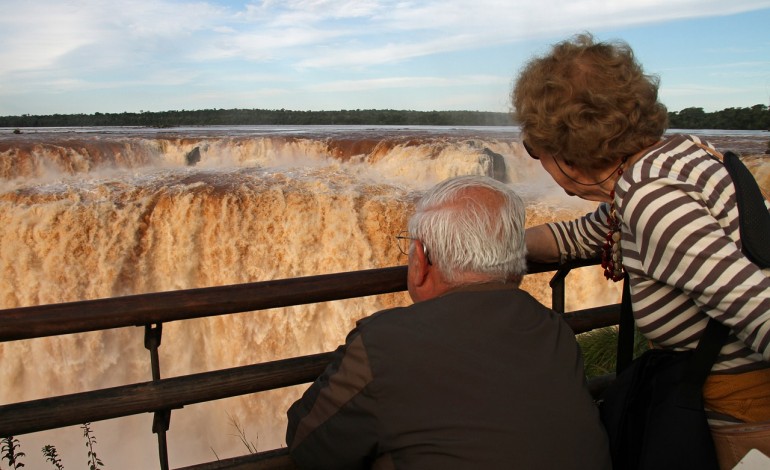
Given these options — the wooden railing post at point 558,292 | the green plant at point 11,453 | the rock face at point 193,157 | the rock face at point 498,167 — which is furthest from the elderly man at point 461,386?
the rock face at point 193,157

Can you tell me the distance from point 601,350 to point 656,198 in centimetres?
566

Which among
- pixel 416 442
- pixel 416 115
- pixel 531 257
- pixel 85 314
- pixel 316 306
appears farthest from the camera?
pixel 416 115

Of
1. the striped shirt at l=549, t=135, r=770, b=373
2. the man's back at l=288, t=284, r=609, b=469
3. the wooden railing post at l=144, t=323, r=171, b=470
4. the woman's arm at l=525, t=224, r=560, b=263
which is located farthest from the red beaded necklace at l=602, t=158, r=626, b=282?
the wooden railing post at l=144, t=323, r=171, b=470

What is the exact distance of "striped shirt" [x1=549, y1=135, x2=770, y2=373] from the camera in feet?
4.18

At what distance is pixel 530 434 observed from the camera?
128 cm

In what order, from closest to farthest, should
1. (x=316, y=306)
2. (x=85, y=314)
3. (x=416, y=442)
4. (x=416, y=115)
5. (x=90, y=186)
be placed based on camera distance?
(x=416, y=442) < (x=85, y=314) < (x=316, y=306) < (x=90, y=186) < (x=416, y=115)

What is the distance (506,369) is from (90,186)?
48.4 feet

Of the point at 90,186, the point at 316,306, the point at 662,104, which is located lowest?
the point at 316,306

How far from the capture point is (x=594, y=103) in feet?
4.83

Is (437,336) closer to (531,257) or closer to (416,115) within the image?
(531,257)

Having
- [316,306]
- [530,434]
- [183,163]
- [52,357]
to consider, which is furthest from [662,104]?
[183,163]

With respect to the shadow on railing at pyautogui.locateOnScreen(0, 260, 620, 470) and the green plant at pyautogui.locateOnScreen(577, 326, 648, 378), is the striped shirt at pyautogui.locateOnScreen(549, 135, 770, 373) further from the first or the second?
the green plant at pyautogui.locateOnScreen(577, 326, 648, 378)

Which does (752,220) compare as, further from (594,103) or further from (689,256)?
(594,103)

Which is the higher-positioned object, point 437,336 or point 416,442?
point 437,336
